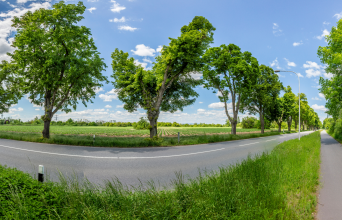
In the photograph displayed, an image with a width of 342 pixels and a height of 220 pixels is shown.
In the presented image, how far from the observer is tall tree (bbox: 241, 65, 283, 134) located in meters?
34.0

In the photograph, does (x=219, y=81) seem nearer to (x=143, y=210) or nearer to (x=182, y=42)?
(x=182, y=42)

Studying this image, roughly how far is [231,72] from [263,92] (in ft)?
44.2

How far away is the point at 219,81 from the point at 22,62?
78.7 feet

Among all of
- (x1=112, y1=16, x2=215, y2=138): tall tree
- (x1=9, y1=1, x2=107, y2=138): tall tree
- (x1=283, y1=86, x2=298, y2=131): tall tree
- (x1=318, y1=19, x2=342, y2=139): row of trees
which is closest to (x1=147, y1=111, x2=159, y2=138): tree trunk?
(x1=112, y1=16, x2=215, y2=138): tall tree

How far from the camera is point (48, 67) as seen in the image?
56.6 ft

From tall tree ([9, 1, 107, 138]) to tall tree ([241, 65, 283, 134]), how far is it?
28.3m

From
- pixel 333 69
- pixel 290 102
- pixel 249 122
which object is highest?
pixel 333 69

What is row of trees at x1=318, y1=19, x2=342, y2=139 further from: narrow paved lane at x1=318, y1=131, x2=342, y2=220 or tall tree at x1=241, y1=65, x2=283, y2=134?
narrow paved lane at x1=318, y1=131, x2=342, y2=220

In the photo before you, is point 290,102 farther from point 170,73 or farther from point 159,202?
point 159,202

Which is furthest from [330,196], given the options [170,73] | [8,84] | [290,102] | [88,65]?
[290,102]

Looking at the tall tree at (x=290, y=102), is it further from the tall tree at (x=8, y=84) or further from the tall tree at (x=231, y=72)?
the tall tree at (x=8, y=84)

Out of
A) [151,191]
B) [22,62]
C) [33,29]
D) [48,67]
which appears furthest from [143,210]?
[33,29]

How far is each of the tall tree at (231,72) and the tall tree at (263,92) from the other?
8395 millimetres

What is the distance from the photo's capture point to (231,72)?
80.7 feet
